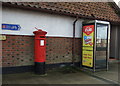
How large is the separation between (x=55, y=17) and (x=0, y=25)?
9.12ft

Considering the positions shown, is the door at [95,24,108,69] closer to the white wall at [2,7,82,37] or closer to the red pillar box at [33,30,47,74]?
the white wall at [2,7,82,37]

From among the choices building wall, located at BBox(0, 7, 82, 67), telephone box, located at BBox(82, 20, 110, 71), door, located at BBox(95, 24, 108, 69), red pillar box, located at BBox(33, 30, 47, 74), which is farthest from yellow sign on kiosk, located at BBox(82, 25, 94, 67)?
red pillar box, located at BBox(33, 30, 47, 74)

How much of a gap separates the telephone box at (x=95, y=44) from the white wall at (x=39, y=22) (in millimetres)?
942

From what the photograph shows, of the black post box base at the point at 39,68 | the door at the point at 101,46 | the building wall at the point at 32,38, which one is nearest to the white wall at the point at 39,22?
the building wall at the point at 32,38

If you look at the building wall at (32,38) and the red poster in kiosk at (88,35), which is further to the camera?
the red poster in kiosk at (88,35)

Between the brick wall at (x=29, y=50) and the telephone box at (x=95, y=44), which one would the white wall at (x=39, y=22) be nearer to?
the brick wall at (x=29, y=50)

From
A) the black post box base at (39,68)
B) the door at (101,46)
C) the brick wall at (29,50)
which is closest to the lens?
the brick wall at (29,50)

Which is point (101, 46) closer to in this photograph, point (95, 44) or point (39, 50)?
point (95, 44)

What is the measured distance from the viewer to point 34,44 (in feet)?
20.3

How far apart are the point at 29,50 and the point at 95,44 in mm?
3261

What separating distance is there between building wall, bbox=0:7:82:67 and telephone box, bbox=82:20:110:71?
77 centimetres

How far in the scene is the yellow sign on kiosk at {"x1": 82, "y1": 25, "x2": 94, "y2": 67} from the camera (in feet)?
21.3

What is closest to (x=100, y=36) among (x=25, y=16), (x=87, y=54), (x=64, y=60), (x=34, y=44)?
(x=87, y=54)

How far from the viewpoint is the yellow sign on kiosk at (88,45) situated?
6496 mm
